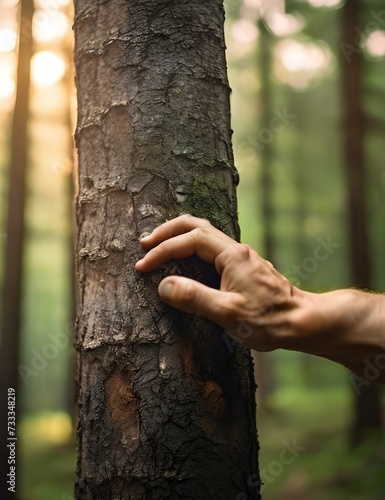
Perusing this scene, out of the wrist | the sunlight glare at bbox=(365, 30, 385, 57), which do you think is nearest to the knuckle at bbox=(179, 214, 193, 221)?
the wrist

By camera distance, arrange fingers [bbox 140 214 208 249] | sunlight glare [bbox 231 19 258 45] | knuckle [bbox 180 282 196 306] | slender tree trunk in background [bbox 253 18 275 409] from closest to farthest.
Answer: knuckle [bbox 180 282 196 306] < fingers [bbox 140 214 208 249] < sunlight glare [bbox 231 19 258 45] < slender tree trunk in background [bbox 253 18 275 409]

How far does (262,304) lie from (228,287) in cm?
12

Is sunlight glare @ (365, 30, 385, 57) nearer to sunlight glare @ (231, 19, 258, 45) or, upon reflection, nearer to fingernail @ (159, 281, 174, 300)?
sunlight glare @ (231, 19, 258, 45)

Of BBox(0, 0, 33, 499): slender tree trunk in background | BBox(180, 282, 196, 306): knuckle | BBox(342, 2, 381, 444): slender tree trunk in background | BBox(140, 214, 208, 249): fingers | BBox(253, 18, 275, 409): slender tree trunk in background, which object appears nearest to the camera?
BBox(180, 282, 196, 306): knuckle

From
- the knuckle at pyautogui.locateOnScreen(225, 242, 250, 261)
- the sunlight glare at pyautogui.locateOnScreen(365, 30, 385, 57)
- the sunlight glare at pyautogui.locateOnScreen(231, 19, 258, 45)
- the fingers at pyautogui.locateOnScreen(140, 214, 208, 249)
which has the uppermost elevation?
the sunlight glare at pyautogui.locateOnScreen(231, 19, 258, 45)

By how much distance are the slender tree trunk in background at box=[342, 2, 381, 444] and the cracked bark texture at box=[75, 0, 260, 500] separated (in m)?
6.75

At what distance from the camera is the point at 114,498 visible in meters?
1.43

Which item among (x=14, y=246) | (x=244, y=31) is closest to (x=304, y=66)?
(x=244, y=31)

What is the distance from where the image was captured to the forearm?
141cm

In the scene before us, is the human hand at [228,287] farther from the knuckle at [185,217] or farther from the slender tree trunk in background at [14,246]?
the slender tree trunk in background at [14,246]

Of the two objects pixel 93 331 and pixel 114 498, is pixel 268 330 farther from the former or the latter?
pixel 114 498

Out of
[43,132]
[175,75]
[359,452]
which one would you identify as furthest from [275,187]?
[175,75]

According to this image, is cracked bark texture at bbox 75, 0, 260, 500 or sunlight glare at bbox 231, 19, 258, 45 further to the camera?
sunlight glare at bbox 231, 19, 258, 45

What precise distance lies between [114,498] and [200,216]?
937 mm
